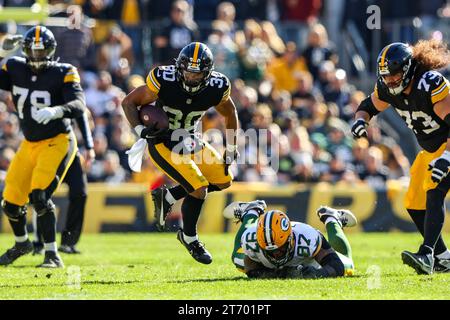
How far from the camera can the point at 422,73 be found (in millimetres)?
9156

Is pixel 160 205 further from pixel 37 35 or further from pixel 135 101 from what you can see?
pixel 37 35

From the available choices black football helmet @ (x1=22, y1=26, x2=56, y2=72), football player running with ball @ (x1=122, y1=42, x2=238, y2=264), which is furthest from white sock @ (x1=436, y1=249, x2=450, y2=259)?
black football helmet @ (x1=22, y1=26, x2=56, y2=72)

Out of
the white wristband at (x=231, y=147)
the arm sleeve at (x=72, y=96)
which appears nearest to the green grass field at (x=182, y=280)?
the white wristband at (x=231, y=147)

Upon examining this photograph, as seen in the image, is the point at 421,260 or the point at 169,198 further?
the point at 169,198

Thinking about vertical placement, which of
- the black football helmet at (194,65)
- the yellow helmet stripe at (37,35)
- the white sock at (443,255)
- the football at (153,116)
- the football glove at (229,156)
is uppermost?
the yellow helmet stripe at (37,35)

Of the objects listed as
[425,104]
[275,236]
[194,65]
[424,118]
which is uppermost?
[194,65]

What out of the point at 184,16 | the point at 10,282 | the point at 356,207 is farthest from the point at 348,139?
the point at 10,282

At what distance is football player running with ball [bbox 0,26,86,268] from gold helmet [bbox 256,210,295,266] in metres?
2.29

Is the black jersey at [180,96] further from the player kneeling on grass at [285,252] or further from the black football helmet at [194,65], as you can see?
the player kneeling on grass at [285,252]

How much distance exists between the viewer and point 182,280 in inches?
348

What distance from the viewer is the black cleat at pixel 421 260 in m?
8.76

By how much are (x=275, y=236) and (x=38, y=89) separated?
2966 millimetres

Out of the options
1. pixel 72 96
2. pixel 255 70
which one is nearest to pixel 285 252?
pixel 72 96

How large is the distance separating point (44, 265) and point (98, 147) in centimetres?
574
